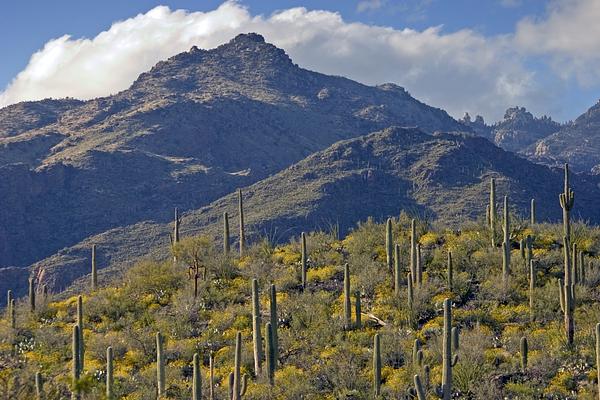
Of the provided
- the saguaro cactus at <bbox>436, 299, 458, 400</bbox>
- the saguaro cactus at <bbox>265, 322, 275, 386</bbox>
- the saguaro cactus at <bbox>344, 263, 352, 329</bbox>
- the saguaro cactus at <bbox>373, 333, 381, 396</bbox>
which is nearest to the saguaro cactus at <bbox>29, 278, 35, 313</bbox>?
the saguaro cactus at <bbox>344, 263, 352, 329</bbox>

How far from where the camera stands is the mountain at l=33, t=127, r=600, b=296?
115500mm

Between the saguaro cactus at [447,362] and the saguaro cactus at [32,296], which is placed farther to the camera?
the saguaro cactus at [32,296]

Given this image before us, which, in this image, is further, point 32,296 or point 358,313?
point 32,296

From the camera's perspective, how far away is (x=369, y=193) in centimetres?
13588


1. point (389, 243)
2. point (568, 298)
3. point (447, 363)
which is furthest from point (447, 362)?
point (389, 243)

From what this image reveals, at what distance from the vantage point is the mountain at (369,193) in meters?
116

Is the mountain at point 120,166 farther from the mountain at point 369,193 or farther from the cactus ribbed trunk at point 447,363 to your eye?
the cactus ribbed trunk at point 447,363

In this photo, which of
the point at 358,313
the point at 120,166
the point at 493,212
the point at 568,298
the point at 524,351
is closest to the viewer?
the point at 524,351

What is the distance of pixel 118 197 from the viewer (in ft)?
480

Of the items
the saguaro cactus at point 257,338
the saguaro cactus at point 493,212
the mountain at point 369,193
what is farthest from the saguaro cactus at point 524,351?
the mountain at point 369,193

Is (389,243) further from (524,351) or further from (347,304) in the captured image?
(524,351)

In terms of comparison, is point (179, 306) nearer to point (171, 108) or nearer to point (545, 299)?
point (545, 299)

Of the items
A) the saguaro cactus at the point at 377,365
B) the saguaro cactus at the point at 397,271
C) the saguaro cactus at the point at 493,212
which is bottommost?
the saguaro cactus at the point at 377,365

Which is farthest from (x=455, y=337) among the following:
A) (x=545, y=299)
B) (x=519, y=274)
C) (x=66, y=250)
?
(x=66, y=250)
